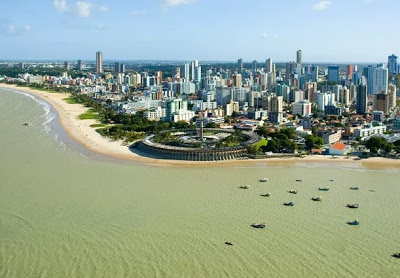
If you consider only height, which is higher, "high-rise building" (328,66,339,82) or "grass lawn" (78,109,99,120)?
"high-rise building" (328,66,339,82)

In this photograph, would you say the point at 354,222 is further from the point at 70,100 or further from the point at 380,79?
the point at 380,79

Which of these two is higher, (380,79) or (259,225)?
(380,79)

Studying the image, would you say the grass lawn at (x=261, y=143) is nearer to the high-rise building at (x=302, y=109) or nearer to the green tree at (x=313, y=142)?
the green tree at (x=313, y=142)

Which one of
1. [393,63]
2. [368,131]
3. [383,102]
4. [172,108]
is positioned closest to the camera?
[368,131]

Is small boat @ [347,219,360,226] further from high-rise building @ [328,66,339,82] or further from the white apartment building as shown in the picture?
high-rise building @ [328,66,339,82]

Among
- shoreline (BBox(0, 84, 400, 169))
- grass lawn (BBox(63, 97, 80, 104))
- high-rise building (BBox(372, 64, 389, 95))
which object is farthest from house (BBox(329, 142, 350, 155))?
high-rise building (BBox(372, 64, 389, 95))

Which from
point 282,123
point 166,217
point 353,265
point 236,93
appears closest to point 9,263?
point 166,217

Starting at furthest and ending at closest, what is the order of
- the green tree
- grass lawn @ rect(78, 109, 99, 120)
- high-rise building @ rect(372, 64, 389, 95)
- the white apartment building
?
high-rise building @ rect(372, 64, 389, 95), grass lawn @ rect(78, 109, 99, 120), the white apartment building, the green tree

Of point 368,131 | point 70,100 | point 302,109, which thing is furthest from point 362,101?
point 70,100

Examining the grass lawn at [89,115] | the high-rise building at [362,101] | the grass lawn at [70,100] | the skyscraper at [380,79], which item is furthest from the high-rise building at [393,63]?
the grass lawn at [89,115]

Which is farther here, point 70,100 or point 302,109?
point 70,100
